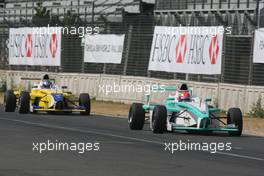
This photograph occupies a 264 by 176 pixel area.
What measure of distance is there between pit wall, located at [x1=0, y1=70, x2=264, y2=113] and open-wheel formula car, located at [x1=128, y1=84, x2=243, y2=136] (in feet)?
26.8

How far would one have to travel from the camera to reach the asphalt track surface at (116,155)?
13.1 metres

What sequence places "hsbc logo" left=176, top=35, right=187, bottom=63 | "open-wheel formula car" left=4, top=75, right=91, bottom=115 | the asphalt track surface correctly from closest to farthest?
1. the asphalt track surface
2. "open-wheel formula car" left=4, top=75, right=91, bottom=115
3. "hsbc logo" left=176, top=35, right=187, bottom=63

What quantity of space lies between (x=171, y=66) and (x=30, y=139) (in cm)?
1597

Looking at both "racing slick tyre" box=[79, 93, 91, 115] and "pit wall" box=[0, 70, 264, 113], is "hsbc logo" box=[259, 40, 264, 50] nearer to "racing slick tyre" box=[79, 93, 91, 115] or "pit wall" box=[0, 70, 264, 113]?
"pit wall" box=[0, 70, 264, 113]

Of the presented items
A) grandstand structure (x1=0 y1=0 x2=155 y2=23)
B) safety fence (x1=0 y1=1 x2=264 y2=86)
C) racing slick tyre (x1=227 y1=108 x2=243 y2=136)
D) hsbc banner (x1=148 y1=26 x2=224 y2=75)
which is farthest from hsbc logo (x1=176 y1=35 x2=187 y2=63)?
grandstand structure (x1=0 y1=0 x2=155 y2=23)

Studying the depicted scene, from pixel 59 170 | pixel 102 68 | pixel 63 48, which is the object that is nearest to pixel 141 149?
pixel 59 170

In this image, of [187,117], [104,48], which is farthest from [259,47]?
[104,48]

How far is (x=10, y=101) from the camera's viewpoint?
28906 millimetres

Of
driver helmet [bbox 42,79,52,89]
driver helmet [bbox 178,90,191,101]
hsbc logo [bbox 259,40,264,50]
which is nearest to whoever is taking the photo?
driver helmet [bbox 178,90,191,101]

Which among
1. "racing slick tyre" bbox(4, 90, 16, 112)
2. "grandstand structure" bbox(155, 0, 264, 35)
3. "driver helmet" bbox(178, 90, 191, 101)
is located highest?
"grandstand structure" bbox(155, 0, 264, 35)

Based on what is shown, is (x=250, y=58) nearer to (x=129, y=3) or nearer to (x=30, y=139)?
(x=30, y=139)

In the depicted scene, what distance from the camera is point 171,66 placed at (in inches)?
1331

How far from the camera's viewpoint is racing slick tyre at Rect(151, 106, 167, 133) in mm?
20766

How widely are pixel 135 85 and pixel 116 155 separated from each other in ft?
68.3
